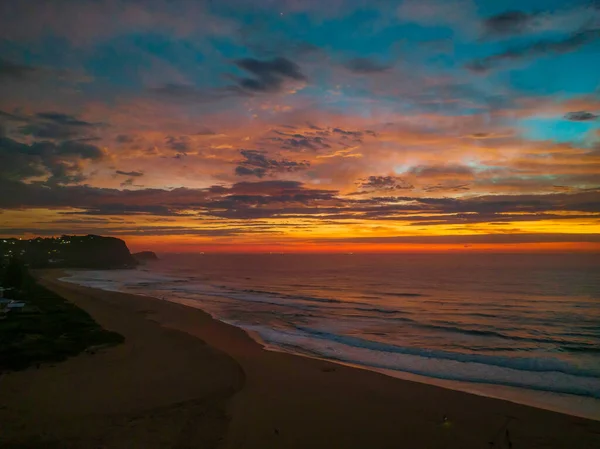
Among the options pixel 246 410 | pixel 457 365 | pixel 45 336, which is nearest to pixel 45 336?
pixel 45 336

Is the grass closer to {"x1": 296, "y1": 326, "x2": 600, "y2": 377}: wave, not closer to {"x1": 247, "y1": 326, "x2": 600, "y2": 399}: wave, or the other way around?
{"x1": 247, "y1": 326, "x2": 600, "y2": 399}: wave

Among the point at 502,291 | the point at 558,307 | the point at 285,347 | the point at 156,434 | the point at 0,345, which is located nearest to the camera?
the point at 156,434

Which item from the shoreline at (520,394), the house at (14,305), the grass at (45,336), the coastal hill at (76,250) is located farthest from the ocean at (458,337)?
the coastal hill at (76,250)

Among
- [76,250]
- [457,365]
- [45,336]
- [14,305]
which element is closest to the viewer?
[457,365]

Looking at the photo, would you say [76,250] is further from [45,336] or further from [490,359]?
[490,359]

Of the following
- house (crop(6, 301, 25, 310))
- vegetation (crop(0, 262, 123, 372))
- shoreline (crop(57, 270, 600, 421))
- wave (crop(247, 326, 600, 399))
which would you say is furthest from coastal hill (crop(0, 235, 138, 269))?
shoreline (crop(57, 270, 600, 421))

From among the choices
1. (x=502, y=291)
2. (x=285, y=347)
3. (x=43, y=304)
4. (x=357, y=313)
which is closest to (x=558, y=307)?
(x=502, y=291)

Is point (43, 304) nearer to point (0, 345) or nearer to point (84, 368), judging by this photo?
point (0, 345)
